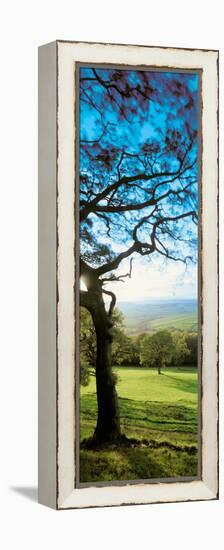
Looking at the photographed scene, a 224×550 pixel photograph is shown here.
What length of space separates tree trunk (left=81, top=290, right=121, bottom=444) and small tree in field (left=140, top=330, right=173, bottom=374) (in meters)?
0.25

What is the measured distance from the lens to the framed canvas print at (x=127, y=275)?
10.3 m

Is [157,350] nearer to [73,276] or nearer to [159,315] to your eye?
[159,315]

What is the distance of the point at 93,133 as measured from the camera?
10375 mm

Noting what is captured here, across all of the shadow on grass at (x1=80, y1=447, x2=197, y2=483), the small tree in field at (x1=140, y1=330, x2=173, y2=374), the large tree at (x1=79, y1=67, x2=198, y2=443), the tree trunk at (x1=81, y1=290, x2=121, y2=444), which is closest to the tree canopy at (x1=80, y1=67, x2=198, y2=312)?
the large tree at (x1=79, y1=67, x2=198, y2=443)

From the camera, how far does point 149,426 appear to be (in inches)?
415

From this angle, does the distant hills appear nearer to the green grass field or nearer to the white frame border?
the white frame border

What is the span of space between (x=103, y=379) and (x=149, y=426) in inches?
17.2

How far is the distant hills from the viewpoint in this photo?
1055cm

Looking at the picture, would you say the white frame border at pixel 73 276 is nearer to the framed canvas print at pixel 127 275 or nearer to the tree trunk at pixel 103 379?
the framed canvas print at pixel 127 275

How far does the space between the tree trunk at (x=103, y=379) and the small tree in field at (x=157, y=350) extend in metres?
0.25

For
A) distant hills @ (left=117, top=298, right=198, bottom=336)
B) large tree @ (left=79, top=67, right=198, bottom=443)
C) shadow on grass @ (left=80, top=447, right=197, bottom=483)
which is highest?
large tree @ (left=79, top=67, right=198, bottom=443)

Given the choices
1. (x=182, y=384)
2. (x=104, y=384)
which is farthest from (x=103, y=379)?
(x=182, y=384)

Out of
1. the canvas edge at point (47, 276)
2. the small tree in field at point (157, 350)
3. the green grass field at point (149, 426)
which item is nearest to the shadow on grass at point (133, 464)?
the green grass field at point (149, 426)

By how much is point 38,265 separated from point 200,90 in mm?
1551
